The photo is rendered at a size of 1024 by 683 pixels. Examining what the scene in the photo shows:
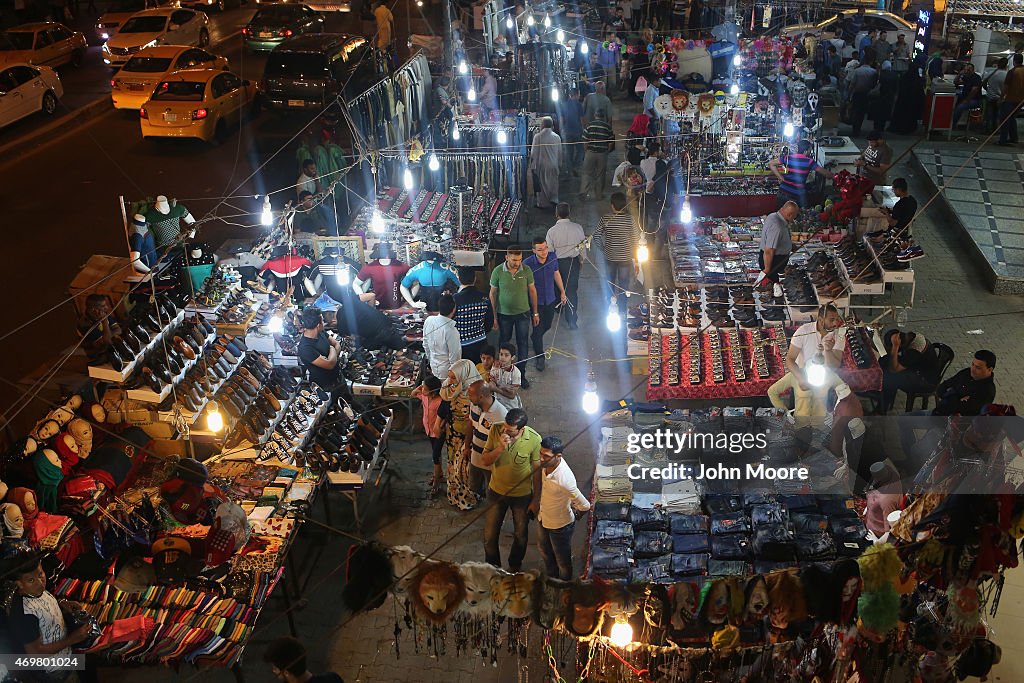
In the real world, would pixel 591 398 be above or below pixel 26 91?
below

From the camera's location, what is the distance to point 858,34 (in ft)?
68.9

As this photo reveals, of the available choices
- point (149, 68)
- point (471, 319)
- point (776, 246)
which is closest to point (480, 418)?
point (471, 319)

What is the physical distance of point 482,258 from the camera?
1168 cm

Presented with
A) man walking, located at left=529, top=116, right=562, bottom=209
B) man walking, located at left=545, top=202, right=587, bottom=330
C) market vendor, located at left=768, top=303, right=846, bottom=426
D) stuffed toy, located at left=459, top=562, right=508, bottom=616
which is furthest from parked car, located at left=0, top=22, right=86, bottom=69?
stuffed toy, located at left=459, top=562, right=508, bottom=616

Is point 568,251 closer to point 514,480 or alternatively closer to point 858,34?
point 514,480

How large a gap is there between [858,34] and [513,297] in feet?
47.9

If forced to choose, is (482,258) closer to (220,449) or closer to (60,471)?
(220,449)

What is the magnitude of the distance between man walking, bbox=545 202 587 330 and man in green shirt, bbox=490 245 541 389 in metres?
0.86

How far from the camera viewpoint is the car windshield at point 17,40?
20391 mm

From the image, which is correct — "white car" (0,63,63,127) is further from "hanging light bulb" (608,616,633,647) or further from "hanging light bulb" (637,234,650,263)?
"hanging light bulb" (608,616,633,647)

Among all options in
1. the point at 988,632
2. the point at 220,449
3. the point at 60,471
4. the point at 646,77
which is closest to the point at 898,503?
the point at 988,632

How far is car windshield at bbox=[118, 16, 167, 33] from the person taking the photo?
21.6 m

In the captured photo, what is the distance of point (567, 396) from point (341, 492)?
2648 mm

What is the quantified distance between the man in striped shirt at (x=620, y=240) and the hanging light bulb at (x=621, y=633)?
18.5 ft
